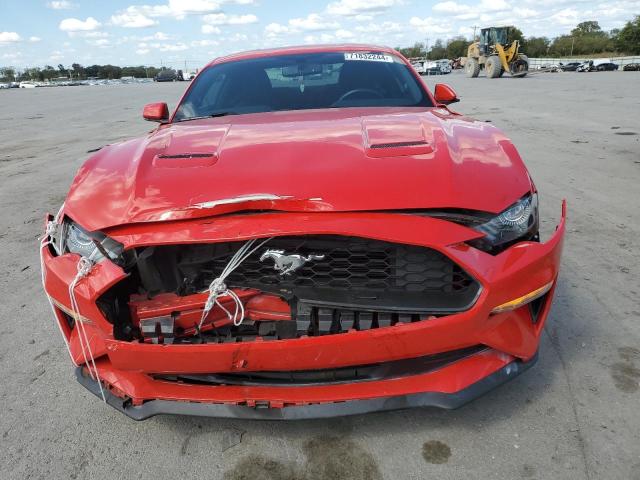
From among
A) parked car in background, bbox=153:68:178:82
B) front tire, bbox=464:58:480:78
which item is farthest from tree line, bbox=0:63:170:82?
front tire, bbox=464:58:480:78

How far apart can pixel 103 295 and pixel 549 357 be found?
6.31 ft

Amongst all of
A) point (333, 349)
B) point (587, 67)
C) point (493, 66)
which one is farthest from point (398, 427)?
point (587, 67)

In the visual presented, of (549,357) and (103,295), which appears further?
(549,357)

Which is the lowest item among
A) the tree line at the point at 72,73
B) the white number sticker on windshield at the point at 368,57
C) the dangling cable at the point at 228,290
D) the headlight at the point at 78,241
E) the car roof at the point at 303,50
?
the tree line at the point at 72,73

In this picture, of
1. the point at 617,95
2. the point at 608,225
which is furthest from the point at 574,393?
the point at 617,95

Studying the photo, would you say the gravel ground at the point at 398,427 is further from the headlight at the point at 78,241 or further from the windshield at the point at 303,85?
the windshield at the point at 303,85

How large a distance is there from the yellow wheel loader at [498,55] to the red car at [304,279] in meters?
28.0

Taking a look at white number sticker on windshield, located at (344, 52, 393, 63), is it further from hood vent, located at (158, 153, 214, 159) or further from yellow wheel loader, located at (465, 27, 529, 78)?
yellow wheel loader, located at (465, 27, 529, 78)

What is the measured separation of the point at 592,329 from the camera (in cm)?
254

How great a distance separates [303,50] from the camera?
3.62m

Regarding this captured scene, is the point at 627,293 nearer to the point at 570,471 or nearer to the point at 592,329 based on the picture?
the point at 592,329

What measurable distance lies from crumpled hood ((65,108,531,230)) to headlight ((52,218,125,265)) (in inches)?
2.4

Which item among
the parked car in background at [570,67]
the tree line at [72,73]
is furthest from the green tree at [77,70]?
the parked car in background at [570,67]

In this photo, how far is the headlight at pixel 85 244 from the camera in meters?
1.79
